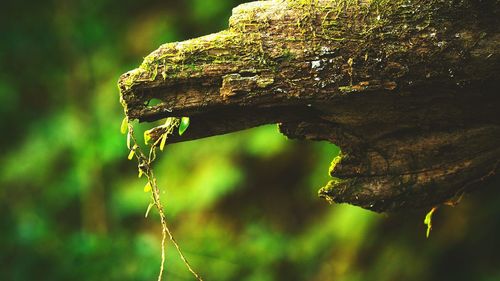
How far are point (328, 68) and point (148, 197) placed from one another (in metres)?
5.08

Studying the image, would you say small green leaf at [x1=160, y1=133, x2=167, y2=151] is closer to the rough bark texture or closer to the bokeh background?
the rough bark texture

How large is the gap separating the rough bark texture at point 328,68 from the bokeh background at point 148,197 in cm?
262

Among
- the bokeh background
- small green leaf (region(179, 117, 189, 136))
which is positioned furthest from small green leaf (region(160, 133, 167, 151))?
the bokeh background

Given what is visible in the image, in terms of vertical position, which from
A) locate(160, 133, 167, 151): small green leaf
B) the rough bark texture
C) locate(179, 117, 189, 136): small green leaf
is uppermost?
the rough bark texture

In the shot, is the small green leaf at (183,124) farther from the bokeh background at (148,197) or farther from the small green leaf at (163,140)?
the bokeh background at (148,197)

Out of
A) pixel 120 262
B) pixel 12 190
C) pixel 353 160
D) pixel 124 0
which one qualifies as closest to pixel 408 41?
pixel 353 160

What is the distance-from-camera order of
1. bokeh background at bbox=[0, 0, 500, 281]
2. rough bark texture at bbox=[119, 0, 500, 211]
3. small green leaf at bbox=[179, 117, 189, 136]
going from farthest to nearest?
bokeh background at bbox=[0, 0, 500, 281] < small green leaf at bbox=[179, 117, 189, 136] < rough bark texture at bbox=[119, 0, 500, 211]

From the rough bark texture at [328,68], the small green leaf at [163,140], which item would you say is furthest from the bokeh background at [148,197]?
the small green leaf at [163,140]

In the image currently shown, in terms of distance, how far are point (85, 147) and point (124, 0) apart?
7.54 ft

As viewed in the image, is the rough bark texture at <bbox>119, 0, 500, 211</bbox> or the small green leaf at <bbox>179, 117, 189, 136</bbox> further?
the small green leaf at <bbox>179, 117, 189, 136</bbox>

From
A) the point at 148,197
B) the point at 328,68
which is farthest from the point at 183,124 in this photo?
the point at 148,197

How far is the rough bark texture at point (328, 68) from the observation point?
76.0 inches

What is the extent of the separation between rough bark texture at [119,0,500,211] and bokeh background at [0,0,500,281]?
8.60 ft

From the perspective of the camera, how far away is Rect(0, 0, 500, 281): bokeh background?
4.70 metres
